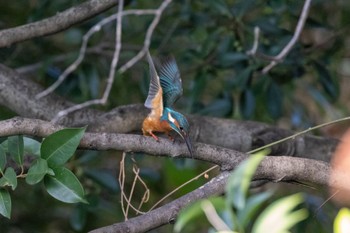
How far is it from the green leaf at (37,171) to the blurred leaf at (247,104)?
6.24ft

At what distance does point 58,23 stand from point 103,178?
1042 mm

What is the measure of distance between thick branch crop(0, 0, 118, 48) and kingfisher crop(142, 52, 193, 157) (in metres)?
0.30

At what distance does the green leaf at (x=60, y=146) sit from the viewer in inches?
86.5

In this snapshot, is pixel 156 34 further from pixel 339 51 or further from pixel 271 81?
pixel 339 51

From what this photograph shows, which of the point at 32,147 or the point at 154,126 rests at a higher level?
the point at 32,147

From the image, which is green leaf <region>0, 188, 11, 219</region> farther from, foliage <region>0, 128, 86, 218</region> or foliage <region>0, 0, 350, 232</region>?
foliage <region>0, 0, 350, 232</region>

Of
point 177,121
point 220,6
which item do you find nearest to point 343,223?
point 177,121

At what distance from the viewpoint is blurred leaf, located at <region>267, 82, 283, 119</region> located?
13.0 feet

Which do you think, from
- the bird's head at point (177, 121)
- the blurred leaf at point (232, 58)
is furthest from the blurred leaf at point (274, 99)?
the bird's head at point (177, 121)

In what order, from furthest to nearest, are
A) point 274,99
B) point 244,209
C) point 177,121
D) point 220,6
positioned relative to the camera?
point 274,99
point 220,6
point 177,121
point 244,209

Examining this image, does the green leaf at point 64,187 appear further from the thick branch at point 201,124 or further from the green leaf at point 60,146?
the thick branch at point 201,124

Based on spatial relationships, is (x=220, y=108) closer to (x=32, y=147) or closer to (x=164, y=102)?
(x=164, y=102)

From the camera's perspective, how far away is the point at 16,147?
89.5 inches

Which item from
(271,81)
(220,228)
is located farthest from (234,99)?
(220,228)
